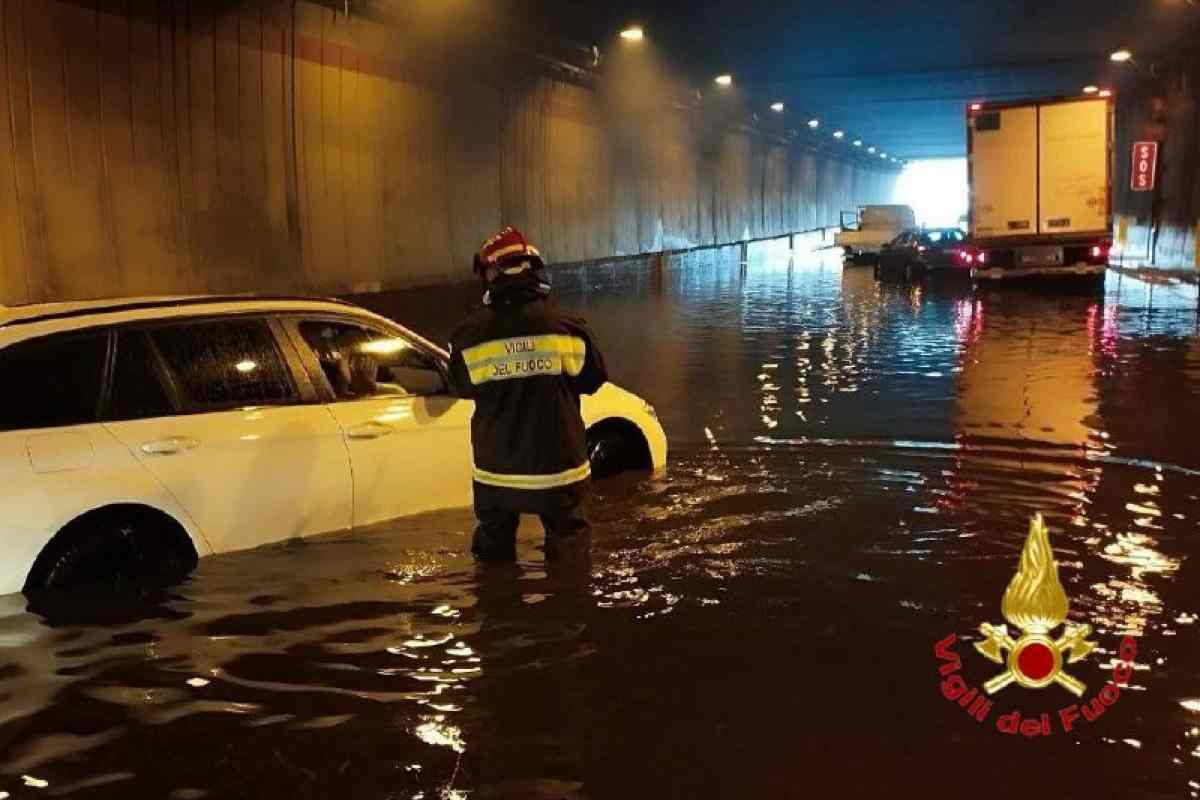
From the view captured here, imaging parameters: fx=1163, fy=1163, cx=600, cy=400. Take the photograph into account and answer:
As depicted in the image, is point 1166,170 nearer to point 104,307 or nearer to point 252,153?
point 252,153

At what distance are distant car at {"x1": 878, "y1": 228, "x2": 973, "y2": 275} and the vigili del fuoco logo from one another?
25.0 m

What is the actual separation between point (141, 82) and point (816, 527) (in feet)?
34.5

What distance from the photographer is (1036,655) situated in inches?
184

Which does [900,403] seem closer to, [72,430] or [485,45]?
[72,430]

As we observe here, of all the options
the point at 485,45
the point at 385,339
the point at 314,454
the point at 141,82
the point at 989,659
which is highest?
the point at 485,45

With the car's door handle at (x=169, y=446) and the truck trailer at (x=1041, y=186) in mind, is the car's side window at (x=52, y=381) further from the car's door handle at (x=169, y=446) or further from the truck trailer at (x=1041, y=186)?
the truck trailer at (x=1041, y=186)

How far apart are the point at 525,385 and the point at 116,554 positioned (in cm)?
190

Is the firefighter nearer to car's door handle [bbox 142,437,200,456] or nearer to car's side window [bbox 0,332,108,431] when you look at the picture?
car's door handle [bbox 142,437,200,456]

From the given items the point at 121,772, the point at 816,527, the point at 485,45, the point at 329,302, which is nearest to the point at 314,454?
the point at 329,302

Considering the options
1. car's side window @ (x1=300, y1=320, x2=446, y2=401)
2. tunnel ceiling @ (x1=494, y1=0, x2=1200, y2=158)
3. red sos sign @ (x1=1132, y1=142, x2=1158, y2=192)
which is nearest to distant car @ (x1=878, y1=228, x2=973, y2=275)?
tunnel ceiling @ (x1=494, y1=0, x2=1200, y2=158)

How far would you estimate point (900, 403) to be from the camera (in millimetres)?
10516

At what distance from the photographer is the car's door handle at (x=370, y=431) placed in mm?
5660

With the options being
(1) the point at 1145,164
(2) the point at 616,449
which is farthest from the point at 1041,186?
(2) the point at 616,449

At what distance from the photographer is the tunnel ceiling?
70.4ft
